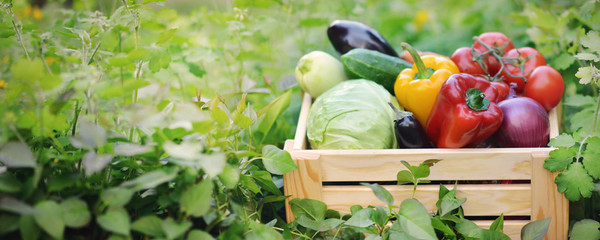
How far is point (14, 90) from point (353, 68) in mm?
1030

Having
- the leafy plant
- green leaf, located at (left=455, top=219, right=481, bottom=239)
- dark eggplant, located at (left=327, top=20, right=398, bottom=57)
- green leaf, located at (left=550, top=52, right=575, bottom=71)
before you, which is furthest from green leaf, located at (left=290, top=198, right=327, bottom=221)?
→ green leaf, located at (left=550, top=52, right=575, bottom=71)

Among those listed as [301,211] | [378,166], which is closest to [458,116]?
[378,166]

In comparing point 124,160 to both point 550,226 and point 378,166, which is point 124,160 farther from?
point 550,226

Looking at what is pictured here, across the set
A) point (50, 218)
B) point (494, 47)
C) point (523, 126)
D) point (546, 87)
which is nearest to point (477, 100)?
point (523, 126)

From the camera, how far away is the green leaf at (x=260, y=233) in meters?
0.96

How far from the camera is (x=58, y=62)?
1.54 m

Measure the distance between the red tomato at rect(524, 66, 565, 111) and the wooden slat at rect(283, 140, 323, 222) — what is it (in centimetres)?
78

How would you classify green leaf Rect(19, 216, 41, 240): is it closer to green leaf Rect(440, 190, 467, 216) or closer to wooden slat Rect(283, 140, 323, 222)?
wooden slat Rect(283, 140, 323, 222)

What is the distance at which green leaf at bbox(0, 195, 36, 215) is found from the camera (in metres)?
0.73

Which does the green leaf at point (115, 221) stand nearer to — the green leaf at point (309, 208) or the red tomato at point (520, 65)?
the green leaf at point (309, 208)

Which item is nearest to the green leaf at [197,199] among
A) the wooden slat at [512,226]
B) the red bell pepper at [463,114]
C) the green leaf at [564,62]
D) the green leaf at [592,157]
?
the red bell pepper at [463,114]

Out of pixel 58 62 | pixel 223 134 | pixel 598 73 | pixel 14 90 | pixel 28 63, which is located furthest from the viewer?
pixel 58 62

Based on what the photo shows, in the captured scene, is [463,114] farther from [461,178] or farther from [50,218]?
[50,218]

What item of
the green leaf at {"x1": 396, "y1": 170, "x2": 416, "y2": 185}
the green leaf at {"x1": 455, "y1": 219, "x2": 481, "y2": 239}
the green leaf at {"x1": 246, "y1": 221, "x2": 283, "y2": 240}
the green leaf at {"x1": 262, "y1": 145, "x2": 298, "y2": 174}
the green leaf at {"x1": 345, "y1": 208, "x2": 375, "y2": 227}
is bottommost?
the green leaf at {"x1": 455, "y1": 219, "x2": 481, "y2": 239}
